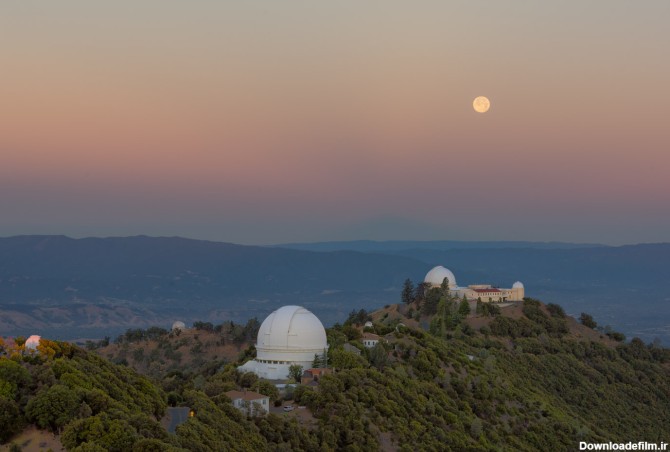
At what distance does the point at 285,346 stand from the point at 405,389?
795cm

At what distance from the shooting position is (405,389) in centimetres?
5609

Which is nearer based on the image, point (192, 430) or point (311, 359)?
point (192, 430)

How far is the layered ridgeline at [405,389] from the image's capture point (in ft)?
121

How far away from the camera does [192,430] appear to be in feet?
125

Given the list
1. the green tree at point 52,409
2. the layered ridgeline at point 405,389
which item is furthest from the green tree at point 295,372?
the green tree at point 52,409

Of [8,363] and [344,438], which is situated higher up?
[8,363]

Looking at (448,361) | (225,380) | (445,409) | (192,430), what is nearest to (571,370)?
(448,361)

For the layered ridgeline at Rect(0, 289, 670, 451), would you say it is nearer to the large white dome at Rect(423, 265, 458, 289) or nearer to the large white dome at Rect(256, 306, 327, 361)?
the large white dome at Rect(256, 306, 327, 361)

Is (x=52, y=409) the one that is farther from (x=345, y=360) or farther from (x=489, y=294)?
(x=489, y=294)

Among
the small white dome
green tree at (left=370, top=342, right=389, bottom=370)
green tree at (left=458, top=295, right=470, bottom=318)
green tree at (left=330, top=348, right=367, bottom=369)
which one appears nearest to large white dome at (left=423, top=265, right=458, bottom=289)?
green tree at (left=458, top=295, right=470, bottom=318)

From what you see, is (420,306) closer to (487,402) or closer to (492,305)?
(492,305)

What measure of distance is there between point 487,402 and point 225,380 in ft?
58.2

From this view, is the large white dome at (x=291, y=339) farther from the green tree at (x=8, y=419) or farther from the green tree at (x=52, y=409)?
the green tree at (x=8, y=419)

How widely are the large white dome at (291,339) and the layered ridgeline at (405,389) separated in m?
1.66
